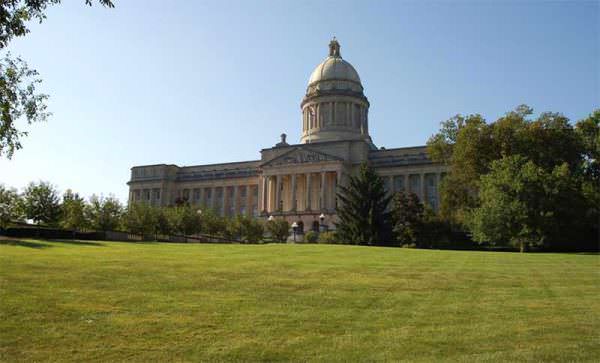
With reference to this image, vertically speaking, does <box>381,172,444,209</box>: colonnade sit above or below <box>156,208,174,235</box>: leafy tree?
above

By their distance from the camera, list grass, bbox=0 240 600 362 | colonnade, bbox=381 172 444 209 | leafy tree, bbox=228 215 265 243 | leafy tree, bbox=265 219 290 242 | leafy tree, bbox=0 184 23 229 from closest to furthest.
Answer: grass, bbox=0 240 600 362, leafy tree, bbox=0 184 23 229, leafy tree, bbox=228 215 265 243, leafy tree, bbox=265 219 290 242, colonnade, bbox=381 172 444 209

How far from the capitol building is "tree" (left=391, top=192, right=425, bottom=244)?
3065 centimetres

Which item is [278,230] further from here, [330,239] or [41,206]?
[41,206]

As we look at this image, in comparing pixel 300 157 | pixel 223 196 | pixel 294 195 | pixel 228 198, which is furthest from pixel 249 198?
pixel 300 157

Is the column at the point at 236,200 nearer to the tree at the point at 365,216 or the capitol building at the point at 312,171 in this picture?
the capitol building at the point at 312,171

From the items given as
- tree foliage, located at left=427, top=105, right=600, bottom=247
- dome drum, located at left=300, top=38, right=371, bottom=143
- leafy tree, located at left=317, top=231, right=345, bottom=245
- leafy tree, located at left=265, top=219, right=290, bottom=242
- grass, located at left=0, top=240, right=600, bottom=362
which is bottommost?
grass, located at left=0, top=240, right=600, bottom=362

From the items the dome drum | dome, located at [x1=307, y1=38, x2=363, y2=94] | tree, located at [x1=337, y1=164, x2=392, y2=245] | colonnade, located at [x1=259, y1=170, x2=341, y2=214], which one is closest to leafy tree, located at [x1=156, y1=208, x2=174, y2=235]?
tree, located at [x1=337, y1=164, x2=392, y2=245]

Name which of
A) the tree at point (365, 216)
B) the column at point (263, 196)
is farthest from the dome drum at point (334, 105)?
the tree at point (365, 216)

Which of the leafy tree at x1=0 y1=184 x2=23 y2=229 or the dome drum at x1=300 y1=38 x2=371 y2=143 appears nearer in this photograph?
the leafy tree at x1=0 y1=184 x2=23 y2=229

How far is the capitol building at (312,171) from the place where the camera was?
93312mm

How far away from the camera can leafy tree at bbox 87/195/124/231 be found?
49156mm

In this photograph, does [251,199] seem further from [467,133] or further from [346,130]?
[467,133]

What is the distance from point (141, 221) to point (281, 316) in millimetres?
42835

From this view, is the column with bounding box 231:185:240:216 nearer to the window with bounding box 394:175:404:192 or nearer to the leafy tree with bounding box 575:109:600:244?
the window with bounding box 394:175:404:192
